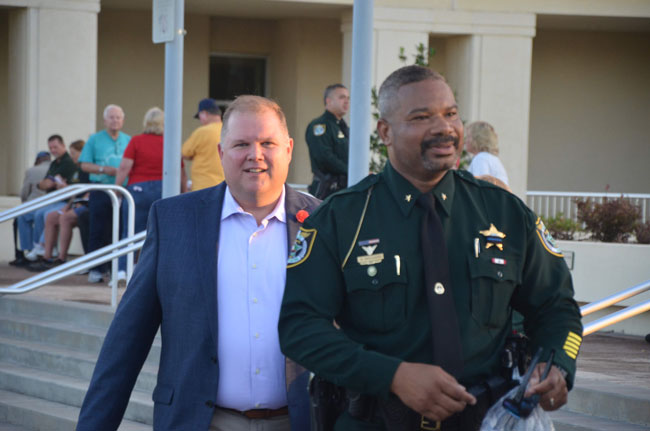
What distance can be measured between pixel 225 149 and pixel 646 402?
9.71ft

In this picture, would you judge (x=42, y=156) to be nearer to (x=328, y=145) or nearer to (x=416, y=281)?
(x=328, y=145)

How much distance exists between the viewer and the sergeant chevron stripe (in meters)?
2.66

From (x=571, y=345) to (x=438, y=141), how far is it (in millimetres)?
646

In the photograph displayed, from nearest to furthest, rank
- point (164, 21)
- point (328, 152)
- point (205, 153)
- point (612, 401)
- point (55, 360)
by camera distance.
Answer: point (612, 401), point (164, 21), point (55, 360), point (205, 153), point (328, 152)

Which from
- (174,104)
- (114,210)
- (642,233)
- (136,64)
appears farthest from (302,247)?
(136,64)

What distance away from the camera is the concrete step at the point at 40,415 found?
655 cm

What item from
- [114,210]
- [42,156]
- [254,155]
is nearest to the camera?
[254,155]

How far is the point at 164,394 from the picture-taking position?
3.27 m

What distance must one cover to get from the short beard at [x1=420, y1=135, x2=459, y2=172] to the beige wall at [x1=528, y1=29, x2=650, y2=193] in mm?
16454

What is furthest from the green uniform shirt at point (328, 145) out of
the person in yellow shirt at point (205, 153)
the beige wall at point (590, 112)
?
the beige wall at point (590, 112)

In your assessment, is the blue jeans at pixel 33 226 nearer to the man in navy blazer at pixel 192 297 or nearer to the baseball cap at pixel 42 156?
the baseball cap at pixel 42 156

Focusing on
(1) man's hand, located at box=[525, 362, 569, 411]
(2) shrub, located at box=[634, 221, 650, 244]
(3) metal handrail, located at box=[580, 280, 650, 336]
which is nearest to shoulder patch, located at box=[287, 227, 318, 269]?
(1) man's hand, located at box=[525, 362, 569, 411]

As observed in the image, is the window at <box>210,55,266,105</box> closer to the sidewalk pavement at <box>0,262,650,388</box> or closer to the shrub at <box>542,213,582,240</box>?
the sidewalk pavement at <box>0,262,650,388</box>

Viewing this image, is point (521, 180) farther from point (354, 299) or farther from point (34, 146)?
point (354, 299)
